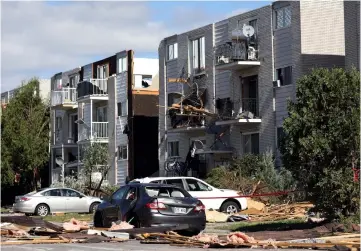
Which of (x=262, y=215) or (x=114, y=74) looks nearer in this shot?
(x=262, y=215)

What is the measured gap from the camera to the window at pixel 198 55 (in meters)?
45.4

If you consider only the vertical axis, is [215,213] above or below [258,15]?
below

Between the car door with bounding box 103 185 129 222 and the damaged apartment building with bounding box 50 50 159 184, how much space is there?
2711 cm

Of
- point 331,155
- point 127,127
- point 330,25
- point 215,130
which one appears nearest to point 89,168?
point 127,127

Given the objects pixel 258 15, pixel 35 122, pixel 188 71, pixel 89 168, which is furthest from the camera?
pixel 35 122

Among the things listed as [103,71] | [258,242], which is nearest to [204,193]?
[258,242]

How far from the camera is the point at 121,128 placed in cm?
5341

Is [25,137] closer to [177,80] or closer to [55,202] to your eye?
[177,80]

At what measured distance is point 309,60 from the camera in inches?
1487

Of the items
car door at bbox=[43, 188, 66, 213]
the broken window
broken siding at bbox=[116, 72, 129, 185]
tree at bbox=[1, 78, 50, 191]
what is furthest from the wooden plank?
tree at bbox=[1, 78, 50, 191]

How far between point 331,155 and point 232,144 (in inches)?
865

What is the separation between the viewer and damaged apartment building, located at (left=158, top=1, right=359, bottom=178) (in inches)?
1501

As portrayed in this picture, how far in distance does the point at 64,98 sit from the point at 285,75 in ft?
80.5

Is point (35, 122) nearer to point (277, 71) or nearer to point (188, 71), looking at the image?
point (188, 71)
